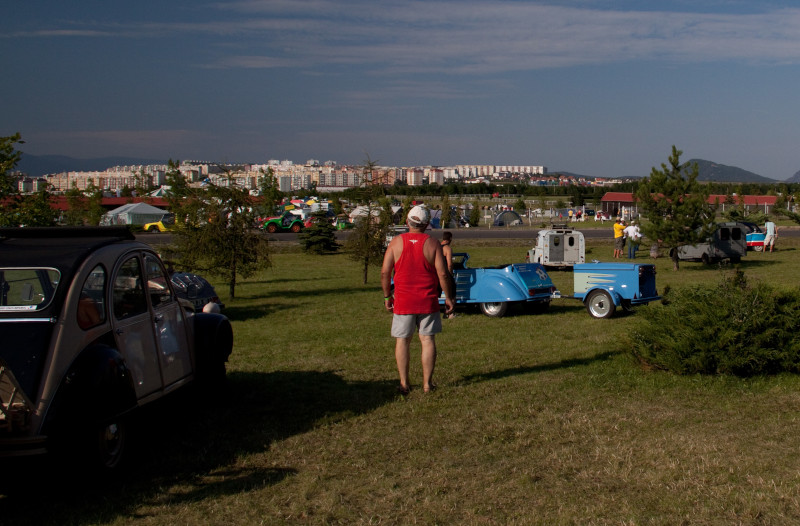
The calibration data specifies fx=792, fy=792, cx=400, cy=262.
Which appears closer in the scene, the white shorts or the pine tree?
the white shorts

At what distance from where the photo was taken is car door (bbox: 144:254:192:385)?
20.9ft

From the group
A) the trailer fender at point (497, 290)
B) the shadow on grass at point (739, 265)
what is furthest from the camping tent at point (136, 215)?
the trailer fender at point (497, 290)

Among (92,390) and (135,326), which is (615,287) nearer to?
(135,326)

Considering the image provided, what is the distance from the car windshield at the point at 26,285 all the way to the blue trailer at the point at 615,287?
35.1 feet

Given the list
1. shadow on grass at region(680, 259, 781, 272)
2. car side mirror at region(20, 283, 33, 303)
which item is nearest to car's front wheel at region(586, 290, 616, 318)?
car side mirror at region(20, 283, 33, 303)

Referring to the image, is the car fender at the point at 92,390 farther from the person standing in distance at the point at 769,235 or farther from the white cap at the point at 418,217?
the person standing in distance at the point at 769,235

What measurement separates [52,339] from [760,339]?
666cm

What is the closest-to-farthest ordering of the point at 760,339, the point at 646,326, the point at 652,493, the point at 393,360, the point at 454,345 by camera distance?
1. the point at 652,493
2. the point at 760,339
3. the point at 646,326
4. the point at 393,360
5. the point at 454,345

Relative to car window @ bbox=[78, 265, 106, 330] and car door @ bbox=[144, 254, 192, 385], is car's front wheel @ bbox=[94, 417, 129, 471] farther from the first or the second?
car door @ bbox=[144, 254, 192, 385]

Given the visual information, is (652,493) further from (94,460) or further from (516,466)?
(94,460)

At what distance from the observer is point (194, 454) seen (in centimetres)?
591

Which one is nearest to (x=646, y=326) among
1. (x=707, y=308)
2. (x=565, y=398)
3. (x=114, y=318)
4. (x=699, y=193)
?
(x=707, y=308)

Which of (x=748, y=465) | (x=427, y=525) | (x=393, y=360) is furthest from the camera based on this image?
(x=393, y=360)

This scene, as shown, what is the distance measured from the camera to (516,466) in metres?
5.49
